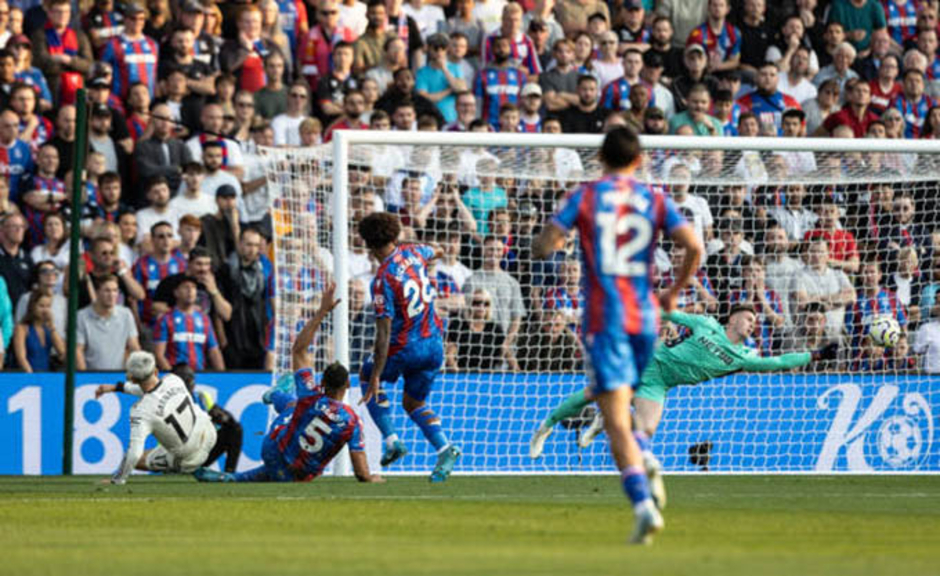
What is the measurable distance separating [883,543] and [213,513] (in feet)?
13.5

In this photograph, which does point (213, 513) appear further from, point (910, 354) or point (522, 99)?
point (522, 99)

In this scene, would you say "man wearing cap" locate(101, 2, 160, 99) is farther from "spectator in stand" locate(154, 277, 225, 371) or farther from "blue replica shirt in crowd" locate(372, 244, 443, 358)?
"blue replica shirt in crowd" locate(372, 244, 443, 358)

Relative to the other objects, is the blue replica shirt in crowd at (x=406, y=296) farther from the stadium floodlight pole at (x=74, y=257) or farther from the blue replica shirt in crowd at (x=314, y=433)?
the stadium floodlight pole at (x=74, y=257)

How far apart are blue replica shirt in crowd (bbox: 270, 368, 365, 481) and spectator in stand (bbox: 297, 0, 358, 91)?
735 centimetres

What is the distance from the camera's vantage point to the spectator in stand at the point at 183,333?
17297 millimetres

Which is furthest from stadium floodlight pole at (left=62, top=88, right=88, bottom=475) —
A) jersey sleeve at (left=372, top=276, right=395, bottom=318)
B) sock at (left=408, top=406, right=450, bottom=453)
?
sock at (left=408, top=406, right=450, bottom=453)

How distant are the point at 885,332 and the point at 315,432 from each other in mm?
5506

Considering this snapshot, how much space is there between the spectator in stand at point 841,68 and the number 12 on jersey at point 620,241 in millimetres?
14498

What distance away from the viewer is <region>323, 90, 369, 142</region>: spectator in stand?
19.2 meters

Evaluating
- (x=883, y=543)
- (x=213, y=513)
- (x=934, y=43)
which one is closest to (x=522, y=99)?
(x=934, y=43)

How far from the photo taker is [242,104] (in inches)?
756

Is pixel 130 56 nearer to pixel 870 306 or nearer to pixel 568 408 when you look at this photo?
Answer: pixel 568 408

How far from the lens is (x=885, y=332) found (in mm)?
16062

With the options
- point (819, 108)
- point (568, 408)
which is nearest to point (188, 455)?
point (568, 408)
